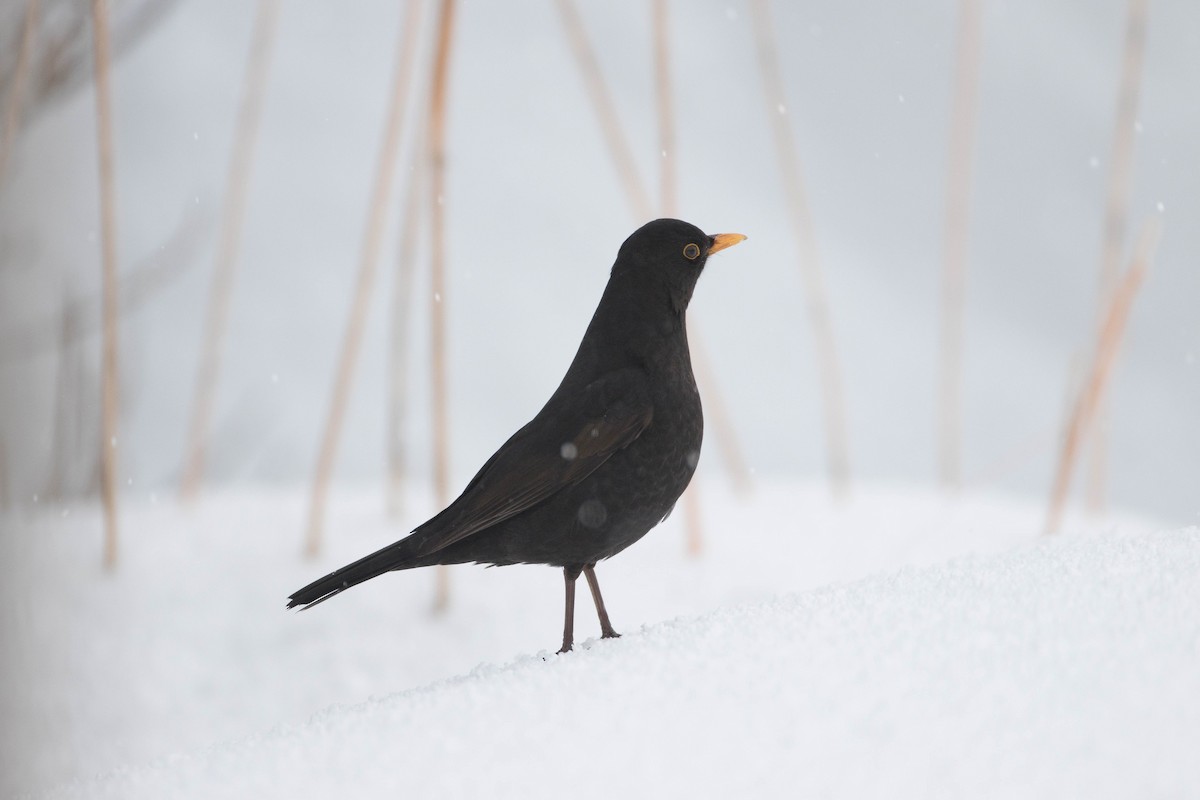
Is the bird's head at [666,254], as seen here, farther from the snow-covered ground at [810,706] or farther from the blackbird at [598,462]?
the snow-covered ground at [810,706]

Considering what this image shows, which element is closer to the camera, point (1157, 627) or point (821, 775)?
point (821, 775)

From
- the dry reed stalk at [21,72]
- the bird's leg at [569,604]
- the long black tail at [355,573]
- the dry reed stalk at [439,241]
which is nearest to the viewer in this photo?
the long black tail at [355,573]

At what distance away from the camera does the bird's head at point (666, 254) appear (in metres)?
1.12

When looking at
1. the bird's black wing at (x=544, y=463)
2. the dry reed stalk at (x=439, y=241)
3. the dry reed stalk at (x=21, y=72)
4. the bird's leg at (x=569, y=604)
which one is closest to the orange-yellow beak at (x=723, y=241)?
the bird's black wing at (x=544, y=463)

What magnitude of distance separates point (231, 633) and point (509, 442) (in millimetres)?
954

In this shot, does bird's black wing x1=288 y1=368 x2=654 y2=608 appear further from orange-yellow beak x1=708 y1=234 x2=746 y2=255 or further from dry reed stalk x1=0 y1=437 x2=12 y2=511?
dry reed stalk x1=0 y1=437 x2=12 y2=511

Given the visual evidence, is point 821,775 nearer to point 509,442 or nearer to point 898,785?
point 898,785

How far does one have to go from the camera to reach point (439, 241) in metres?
1.59

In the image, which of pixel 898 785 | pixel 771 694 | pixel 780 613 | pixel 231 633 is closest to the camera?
pixel 898 785

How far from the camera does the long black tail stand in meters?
0.97

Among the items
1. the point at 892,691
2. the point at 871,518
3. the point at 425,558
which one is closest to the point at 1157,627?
the point at 892,691

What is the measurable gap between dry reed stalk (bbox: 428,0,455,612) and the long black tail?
0.60 meters

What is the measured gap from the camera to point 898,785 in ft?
2.35

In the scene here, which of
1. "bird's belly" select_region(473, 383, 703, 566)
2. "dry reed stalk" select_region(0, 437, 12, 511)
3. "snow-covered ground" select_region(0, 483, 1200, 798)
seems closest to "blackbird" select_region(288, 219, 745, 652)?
"bird's belly" select_region(473, 383, 703, 566)
